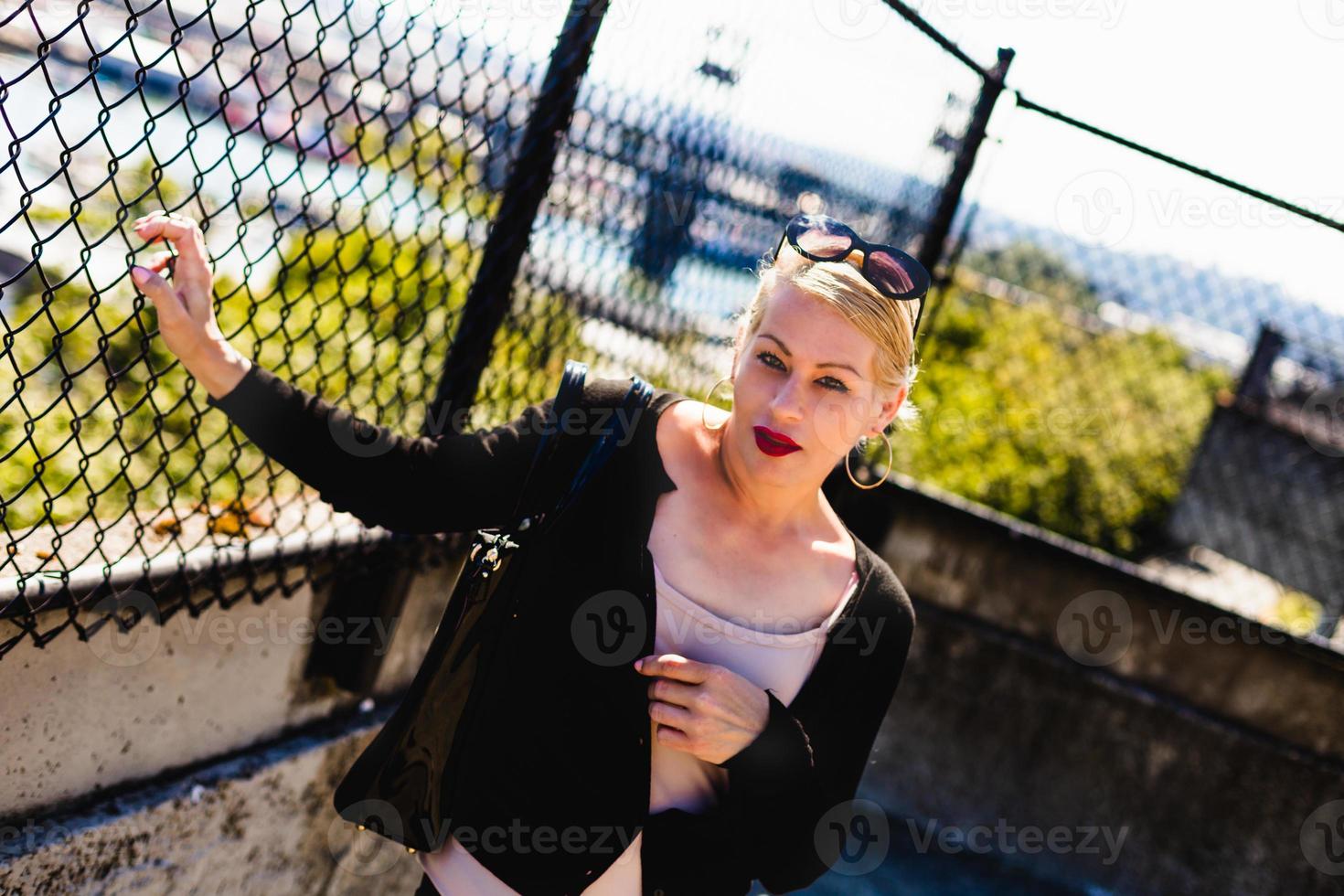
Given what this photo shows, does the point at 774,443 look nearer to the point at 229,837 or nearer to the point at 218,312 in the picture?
the point at 229,837

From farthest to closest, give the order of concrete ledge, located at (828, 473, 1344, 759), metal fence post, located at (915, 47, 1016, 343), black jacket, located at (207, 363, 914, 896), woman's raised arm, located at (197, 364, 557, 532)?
concrete ledge, located at (828, 473, 1344, 759) < metal fence post, located at (915, 47, 1016, 343) < black jacket, located at (207, 363, 914, 896) < woman's raised arm, located at (197, 364, 557, 532)

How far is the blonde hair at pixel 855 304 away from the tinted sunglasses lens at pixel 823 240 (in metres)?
0.02

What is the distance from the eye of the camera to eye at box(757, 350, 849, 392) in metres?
1.80

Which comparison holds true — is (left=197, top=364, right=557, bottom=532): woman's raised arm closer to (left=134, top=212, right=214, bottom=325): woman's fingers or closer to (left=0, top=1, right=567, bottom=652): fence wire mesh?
(left=134, top=212, right=214, bottom=325): woman's fingers

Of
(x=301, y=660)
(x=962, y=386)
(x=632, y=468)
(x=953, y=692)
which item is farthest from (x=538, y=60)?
(x=962, y=386)

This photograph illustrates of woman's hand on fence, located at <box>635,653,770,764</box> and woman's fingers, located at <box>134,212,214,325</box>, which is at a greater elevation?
woman's fingers, located at <box>134,212,214,325</box>

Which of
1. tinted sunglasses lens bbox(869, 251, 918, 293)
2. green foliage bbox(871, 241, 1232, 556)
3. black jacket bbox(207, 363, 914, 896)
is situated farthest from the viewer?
green foliage bbox(871, 241, 1232, 556)

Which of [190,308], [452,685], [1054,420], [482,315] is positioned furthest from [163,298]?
[1054,420]

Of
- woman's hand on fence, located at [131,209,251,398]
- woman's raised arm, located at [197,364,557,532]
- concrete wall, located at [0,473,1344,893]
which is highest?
woman's hand on fence, located at [131,209,251,398]

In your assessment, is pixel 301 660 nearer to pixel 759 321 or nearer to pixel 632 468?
pixel 632 468

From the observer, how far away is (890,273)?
1.87 m

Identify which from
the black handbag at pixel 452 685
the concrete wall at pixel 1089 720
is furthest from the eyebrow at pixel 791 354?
the concrete wall at pixel 1089 720

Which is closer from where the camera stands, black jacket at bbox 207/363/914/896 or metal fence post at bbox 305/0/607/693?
black jacket at bbox 207/363/914/896

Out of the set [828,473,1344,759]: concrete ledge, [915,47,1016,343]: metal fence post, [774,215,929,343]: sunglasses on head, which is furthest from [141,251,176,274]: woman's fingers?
[828,473,1344,759]: concrete ledge
